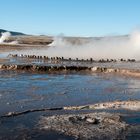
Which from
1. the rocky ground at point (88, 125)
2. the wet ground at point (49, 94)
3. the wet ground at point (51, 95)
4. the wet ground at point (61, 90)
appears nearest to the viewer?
the rocky ground at point (88, 125)

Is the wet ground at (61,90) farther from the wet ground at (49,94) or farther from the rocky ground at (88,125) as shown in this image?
Answer: the rocky ground at (88,125)

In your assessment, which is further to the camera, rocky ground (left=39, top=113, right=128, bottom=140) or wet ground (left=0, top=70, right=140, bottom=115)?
wet ground (left=0, top=70, right=140, bottom=115)

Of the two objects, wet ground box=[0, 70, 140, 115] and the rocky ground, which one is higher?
wet ground box=[0, 70, 140, 115]

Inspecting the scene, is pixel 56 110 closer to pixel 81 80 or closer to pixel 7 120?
pixel 7 120

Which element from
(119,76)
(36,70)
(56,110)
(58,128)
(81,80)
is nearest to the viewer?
(58,128)

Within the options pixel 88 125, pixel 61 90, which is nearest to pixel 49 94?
pixel 61 90

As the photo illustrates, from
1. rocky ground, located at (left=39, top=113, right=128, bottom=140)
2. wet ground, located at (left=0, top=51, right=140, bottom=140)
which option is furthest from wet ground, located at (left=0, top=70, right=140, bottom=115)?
rocky ground, located at (left=39, top=113, right=128, bottom=140)

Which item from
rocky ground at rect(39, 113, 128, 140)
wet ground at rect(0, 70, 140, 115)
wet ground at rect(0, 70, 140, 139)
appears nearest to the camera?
rocky ground at rect(39, 113, 128, 140)

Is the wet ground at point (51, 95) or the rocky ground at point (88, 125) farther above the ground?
the wet ground at point (51, 95)

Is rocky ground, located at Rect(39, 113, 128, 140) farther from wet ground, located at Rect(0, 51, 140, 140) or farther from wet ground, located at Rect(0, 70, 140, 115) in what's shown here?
wet ground, located at Rect(0, 70, 140, 115)

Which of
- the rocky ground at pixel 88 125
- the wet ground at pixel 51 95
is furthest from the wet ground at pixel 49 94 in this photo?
the rocky ground at pixel 88 125

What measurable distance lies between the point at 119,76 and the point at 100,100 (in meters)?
10.3

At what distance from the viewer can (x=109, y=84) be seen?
22.4 meters

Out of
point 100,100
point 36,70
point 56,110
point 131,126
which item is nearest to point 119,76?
point 36,70
